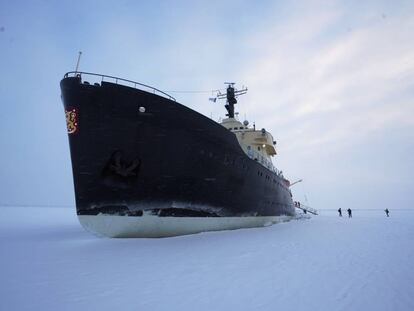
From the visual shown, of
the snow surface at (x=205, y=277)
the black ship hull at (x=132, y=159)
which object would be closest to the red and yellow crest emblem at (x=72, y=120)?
the black ship hull at (x=132, y=159)

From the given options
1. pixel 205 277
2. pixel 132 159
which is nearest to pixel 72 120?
pixel 132 159

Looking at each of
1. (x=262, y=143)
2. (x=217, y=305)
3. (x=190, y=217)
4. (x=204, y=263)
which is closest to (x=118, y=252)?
(x=204, y=263)

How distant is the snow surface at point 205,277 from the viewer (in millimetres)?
3904

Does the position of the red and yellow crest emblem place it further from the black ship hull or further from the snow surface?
the snow surface

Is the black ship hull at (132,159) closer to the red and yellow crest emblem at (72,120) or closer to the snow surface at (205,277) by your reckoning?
the red and yellow crest emblem at (72,120)

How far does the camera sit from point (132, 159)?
9.62m

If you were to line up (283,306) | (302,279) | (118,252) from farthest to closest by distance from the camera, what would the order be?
(118,252), (302,279), (283,306)

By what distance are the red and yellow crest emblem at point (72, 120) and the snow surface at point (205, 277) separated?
4.32 metres

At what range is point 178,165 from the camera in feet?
33.5

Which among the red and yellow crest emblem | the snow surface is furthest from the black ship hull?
the snow surface

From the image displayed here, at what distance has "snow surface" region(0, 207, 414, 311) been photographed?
3904mm

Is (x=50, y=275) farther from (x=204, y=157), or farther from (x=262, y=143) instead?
(x=262, y=143)

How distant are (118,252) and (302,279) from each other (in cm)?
520

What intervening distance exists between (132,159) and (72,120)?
2852mm
